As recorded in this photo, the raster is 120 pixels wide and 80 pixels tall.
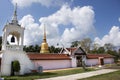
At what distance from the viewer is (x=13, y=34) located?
74.0ft

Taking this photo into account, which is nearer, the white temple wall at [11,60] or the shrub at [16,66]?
the white temple wall at [11,60]

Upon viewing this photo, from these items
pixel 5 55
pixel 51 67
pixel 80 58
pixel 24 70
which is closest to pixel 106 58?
pixel 80 58

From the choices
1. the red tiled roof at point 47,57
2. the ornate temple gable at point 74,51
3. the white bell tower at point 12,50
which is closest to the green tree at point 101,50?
the ornate temple gable at point 74,51

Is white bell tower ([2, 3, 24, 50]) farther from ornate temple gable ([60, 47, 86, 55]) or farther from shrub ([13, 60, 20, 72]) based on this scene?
ornate temple gable ([60, 47, 86, 55])

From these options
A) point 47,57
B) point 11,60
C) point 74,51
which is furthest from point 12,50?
point 74,51

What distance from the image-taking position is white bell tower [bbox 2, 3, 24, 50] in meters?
20.8

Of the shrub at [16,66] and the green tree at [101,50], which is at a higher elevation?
the green tree at [101,50]

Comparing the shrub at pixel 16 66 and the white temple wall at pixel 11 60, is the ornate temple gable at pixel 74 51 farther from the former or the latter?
the shrub at pixel 16 66

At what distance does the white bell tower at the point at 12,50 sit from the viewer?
2036cm

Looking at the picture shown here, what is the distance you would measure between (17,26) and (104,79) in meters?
12.7

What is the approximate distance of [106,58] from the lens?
A: 4616 cm

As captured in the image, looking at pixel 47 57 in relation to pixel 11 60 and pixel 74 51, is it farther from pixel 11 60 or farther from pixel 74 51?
pixel 11 60

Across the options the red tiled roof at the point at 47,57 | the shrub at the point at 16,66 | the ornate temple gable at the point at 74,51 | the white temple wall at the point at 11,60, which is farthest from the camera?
the ornate temple gable at the point at 74,51

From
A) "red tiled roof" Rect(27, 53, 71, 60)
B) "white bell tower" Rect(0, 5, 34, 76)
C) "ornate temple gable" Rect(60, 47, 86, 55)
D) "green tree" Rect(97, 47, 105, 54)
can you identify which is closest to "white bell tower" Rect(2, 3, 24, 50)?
"white bell tower" Rect(0, 5, 34, 76)
